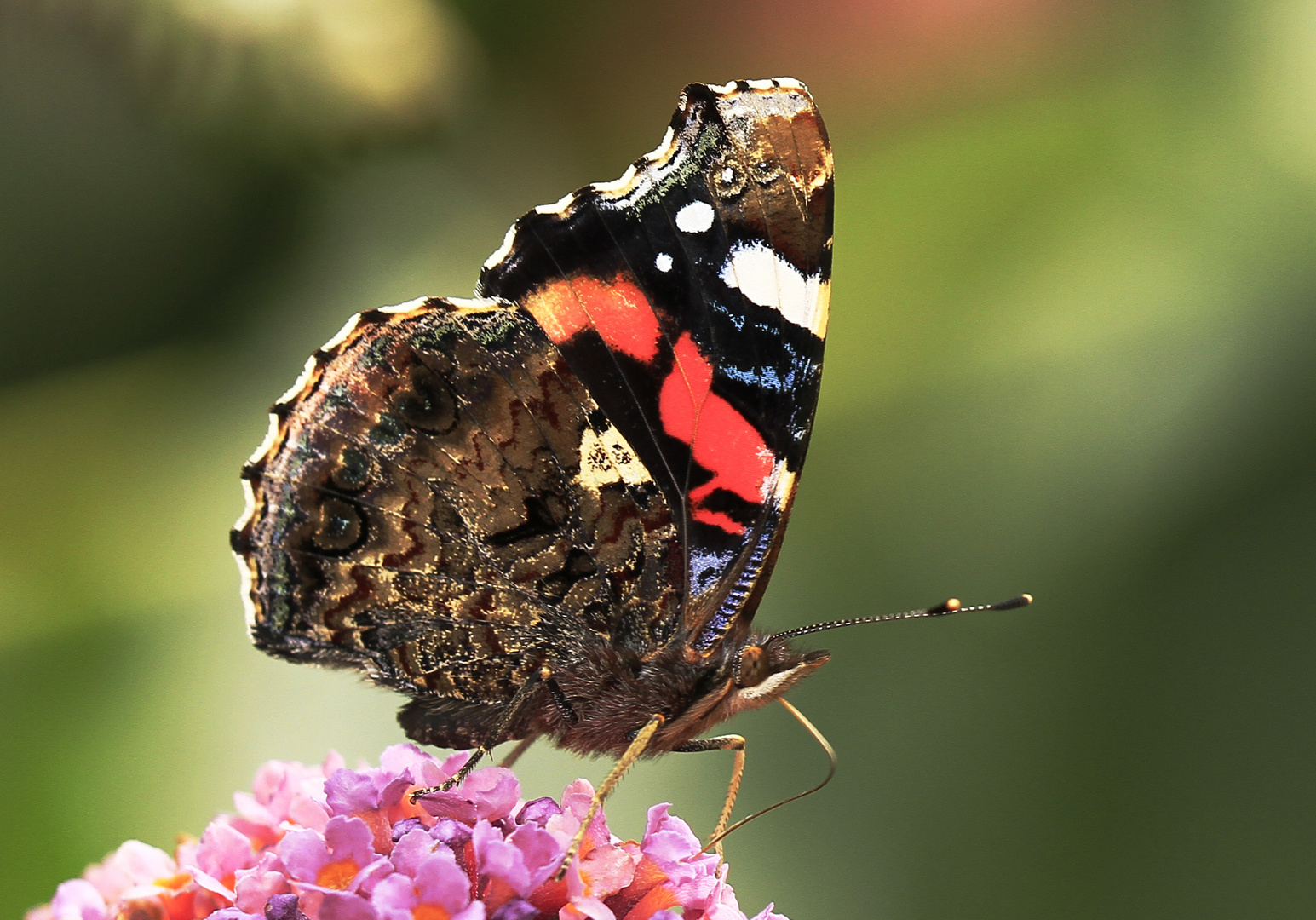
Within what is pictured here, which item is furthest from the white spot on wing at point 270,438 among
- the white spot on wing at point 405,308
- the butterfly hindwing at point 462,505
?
the white spot on wing at point 405,308

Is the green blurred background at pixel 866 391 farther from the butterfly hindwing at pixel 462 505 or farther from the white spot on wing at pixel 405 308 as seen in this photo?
the white spot on wing at pixel 405 308

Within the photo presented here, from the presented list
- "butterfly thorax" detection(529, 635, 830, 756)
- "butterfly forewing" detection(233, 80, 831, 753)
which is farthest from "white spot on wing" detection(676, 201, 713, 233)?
"butterfly thorax" detection(529, 635, 830, 756)

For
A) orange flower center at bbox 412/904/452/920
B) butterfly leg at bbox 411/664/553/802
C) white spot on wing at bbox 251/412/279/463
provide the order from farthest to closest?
white spot on wing at bbox 251/412/279/463 → butterfly leg at bbox 411/664/553/802 → orange flower center at bbox 412/904/452/920

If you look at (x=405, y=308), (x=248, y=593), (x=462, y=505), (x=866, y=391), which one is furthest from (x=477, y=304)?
(x=866, y=391)

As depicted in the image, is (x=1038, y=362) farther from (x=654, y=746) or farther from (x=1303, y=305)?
(x=654, y=746)

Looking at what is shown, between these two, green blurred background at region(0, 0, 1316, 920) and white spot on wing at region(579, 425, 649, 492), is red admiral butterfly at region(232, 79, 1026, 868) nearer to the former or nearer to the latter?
white spot on wing at region(579, 425, 649, 492)
